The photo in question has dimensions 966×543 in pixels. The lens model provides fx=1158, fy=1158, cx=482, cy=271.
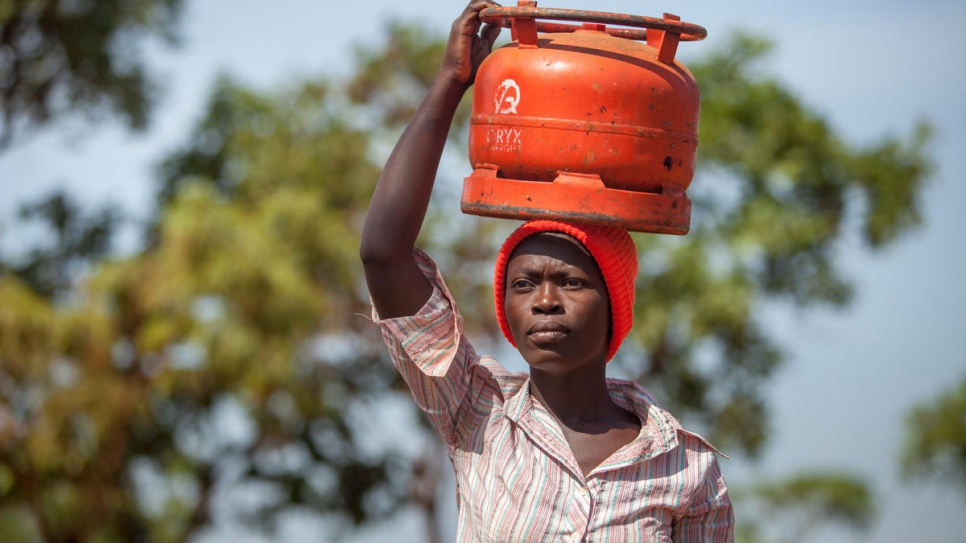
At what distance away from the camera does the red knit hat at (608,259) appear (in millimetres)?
2490

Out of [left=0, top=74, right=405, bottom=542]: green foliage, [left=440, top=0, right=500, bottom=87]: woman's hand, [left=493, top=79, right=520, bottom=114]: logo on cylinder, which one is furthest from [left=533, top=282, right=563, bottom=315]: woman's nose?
[left=0, top=74, right=405, bottom=542]: green foliage

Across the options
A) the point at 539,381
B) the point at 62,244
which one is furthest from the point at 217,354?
the point at 539,381

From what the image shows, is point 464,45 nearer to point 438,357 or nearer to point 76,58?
point 438,357

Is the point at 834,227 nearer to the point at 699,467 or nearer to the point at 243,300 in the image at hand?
the point at 243,300

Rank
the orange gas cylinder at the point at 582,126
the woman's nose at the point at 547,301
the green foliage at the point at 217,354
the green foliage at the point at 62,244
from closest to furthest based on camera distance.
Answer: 1. the orange gas cylinder at the point at 582,126
2. the woman's nose at the point at 547,301
3. the green foliage at the point at 217,354
4. the green foliage at the point at 62,244

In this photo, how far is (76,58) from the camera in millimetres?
12734

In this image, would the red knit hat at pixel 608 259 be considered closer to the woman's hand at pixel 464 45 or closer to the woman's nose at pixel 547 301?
the woman's nose at pixel 547 301

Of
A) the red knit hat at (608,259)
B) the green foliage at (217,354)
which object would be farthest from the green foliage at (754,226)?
the red knit hat at (608,259)

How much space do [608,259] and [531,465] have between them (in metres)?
0.47

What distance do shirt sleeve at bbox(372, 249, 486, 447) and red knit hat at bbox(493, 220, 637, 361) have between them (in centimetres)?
14

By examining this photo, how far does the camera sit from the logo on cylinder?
7.86 feet

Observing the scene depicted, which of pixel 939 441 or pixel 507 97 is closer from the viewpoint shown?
pixel 507 97

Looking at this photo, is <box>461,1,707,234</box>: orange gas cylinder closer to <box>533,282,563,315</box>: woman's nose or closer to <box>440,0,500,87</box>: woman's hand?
<box>440,0,500,87</box>: woman's hand

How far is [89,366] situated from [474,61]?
8988mm
